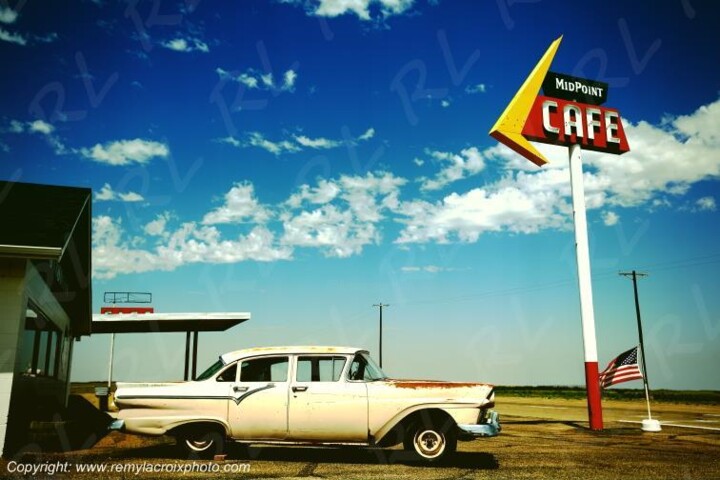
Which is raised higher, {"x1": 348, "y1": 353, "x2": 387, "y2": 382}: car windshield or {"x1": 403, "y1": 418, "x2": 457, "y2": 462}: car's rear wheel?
{"x1": 348, "y1": 353, "x2": 387, "y2": 382}: car windshield

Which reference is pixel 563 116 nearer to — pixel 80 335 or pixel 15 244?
pixel 15 244

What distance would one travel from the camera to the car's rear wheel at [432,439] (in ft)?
25.0

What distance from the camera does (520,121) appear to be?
15312 millimetres

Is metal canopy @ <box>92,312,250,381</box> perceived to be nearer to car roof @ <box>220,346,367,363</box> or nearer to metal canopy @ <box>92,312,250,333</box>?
metal canopy @ <box>92,312,250,333</box>

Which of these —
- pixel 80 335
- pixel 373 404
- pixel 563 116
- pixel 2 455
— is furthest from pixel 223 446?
pixel 80 335

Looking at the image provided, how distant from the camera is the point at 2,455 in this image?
8.14 metres

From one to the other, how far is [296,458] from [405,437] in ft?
6.00

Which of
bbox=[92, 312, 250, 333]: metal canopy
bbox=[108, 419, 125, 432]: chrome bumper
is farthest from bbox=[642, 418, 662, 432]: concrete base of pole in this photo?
bbox=[108, 419, 125, 432]: chrome bumper

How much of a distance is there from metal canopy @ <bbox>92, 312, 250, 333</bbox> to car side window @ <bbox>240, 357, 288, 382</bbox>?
33.5ft

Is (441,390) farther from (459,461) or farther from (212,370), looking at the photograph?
(212,370)

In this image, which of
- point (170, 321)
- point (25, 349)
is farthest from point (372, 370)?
point (170, 321)

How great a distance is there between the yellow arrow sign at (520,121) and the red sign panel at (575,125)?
183 millimetres

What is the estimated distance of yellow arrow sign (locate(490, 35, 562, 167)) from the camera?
49.9 ft

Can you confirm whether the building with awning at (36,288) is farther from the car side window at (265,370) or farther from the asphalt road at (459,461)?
→ the car side window at (265,370)
